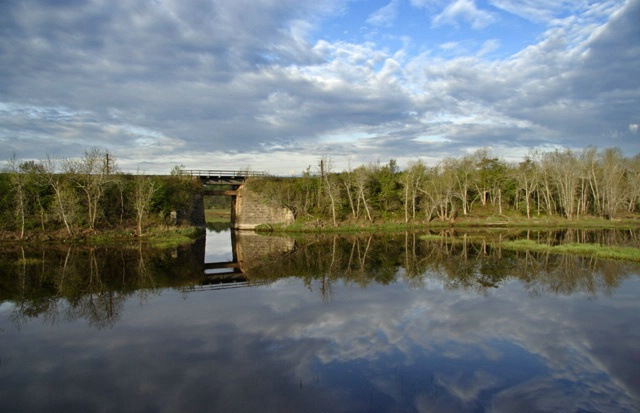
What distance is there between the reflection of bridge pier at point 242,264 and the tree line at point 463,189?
13.4 m

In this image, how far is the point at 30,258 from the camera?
87.0ft

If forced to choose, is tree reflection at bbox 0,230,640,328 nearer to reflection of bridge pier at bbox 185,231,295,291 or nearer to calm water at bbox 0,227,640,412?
calm water at bbox 0,227,640,412

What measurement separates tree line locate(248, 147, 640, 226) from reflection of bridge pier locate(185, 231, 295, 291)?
1337 centimetres

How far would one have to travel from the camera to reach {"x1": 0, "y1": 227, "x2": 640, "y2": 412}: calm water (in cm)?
859

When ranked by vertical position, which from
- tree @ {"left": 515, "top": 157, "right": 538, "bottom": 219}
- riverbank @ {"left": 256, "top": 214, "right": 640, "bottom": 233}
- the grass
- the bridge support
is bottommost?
the grass

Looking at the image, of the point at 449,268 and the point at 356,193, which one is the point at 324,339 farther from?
the point at 356,193

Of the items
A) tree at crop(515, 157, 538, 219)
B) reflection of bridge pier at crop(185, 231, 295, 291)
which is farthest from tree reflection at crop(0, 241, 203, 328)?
tree at crop(515, 157, 538, 219)

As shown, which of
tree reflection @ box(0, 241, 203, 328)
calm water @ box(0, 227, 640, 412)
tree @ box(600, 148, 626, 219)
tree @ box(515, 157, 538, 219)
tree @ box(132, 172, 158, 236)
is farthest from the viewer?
tree @ box(515, 157, 538, 219)

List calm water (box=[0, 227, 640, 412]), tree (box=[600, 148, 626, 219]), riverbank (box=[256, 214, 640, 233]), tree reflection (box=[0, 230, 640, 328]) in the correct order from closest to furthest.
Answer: calm water (box=[0, 227, 640, 412]) → tree reflection (box=[0, 230, 640, 328]) → riverbank (box=[256, 214, 640, 233]) → tree (box=[600, 148, 626, 219])

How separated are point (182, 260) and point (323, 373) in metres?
20.5

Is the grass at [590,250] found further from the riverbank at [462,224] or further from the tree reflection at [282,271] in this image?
the riverbank at [462,224]

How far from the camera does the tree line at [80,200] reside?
37.6 m

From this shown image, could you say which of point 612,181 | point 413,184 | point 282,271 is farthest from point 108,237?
point 612,181

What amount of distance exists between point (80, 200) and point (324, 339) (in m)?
38.3
